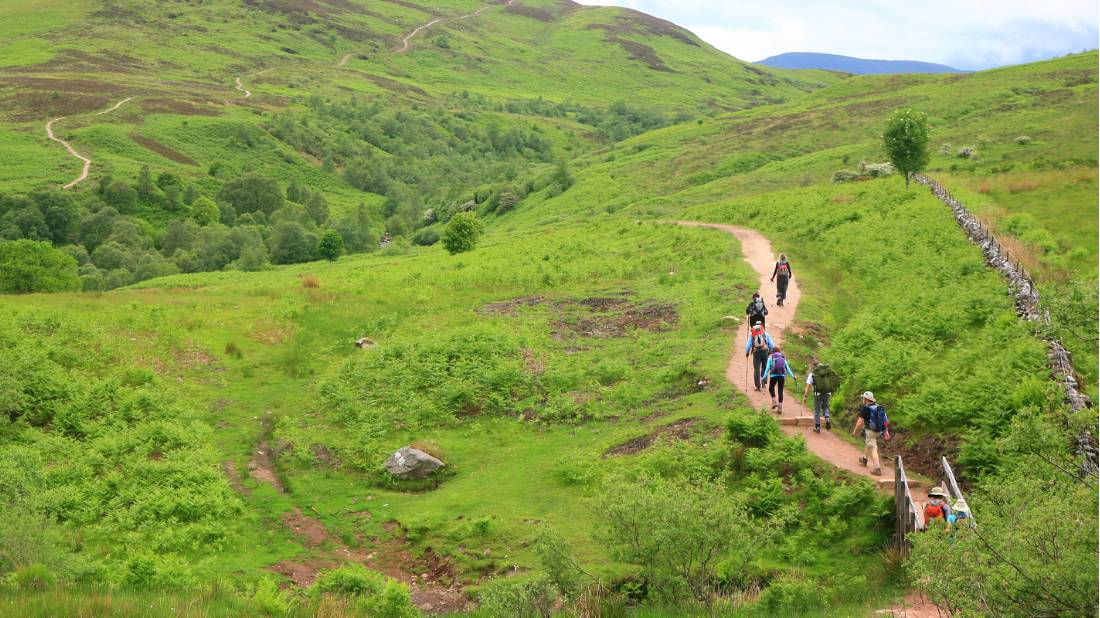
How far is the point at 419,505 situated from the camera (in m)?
20.5

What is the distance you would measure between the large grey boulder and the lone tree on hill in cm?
4192

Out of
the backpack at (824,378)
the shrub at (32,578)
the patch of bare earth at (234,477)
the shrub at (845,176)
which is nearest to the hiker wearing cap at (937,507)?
the backpack at (824,378)

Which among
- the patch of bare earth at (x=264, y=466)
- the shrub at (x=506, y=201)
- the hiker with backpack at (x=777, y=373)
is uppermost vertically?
the hiker with backpack at (x=777, y=373)

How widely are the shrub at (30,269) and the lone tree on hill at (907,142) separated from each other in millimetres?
63104

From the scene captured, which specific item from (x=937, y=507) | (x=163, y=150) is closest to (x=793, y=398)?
(x=937, y=507)

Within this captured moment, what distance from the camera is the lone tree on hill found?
53.5 meters

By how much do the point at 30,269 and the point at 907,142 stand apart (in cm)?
6453

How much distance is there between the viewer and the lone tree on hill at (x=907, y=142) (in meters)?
53.5

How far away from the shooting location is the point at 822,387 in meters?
20.8

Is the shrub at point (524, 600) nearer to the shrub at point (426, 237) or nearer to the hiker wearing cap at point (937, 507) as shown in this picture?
the hiker wearing cap at point (937, 507)

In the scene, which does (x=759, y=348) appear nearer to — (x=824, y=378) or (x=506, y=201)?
(x=824, y=378)

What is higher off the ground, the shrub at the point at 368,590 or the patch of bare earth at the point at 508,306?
the shrub at the point at 368,590

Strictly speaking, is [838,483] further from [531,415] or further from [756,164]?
[756,164]

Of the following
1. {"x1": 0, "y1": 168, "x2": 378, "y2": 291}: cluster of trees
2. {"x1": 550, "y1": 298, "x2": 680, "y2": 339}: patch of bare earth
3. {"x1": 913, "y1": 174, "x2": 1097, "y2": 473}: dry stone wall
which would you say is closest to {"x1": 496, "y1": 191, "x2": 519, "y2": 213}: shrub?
{"x1": 0, "y1": 168, "x2": 378, "y2": 291}: cluster of trees
